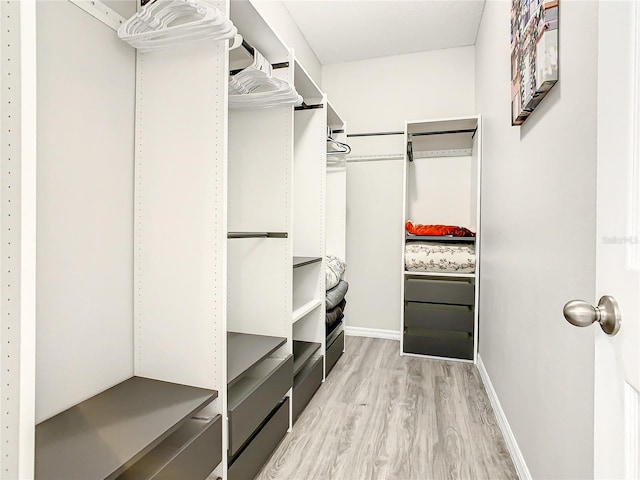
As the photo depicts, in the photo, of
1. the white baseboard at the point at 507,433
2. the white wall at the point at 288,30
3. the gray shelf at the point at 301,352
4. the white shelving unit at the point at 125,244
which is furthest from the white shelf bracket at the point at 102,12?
the white baseboard at the point at 507,433

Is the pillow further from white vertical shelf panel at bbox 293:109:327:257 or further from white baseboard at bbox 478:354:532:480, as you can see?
white baseboard at bbox 478:354:532:480

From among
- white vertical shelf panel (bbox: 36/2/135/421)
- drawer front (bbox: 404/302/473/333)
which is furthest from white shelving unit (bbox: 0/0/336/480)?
drawer front (bbox: 404/302/473/333)

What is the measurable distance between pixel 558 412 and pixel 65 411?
1566mm

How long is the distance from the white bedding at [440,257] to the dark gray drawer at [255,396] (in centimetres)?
150

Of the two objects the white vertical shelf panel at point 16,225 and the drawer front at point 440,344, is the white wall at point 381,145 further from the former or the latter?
the white vertical shelf panel at point 16,225

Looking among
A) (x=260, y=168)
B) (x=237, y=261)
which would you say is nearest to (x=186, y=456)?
(x=237, y=261)

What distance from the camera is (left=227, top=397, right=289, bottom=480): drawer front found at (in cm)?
142

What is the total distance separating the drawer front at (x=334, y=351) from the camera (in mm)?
2707

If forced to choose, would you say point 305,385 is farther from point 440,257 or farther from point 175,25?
point 175,25

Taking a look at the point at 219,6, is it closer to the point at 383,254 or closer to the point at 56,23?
the point at 56,23

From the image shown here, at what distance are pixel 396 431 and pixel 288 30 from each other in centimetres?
289

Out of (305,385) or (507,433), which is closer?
(507,433)

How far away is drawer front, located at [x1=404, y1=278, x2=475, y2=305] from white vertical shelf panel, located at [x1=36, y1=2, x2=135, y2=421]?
2138 millimetres

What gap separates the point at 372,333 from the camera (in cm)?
363
